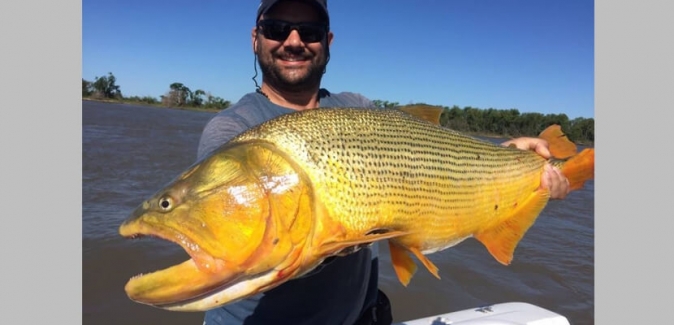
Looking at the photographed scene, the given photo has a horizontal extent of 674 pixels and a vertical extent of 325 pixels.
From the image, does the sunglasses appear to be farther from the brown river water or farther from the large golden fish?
the brown river water

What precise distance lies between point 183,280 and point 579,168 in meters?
2.74

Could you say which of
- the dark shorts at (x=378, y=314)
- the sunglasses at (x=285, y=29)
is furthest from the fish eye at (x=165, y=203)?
the dark shorts at (x=378, y=314)

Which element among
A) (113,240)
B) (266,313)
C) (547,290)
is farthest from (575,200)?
(266,313)

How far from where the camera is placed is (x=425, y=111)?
105 inches

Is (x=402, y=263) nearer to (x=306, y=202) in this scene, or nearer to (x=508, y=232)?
(x=306, y=202)

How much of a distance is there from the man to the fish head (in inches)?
25.5

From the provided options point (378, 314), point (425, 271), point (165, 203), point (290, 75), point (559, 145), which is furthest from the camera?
point (425, 271)

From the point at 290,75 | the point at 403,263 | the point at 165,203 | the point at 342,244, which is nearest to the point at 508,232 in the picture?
the point at 403,263

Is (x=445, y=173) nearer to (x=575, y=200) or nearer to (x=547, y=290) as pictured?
(x=547, y=290)

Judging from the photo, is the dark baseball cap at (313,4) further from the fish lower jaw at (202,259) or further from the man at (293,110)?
the fish lower jaw at (202,259)

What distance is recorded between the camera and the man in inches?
105

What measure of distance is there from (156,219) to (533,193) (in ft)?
8.02

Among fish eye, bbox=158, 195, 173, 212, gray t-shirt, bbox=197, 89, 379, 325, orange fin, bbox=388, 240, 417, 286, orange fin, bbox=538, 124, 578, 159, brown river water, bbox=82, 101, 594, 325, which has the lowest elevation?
brown river water, bbox=82, 101, 594, 325

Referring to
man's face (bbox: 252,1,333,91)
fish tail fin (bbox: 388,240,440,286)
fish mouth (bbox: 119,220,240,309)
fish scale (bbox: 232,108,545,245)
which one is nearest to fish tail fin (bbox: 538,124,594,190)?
fish scale (bbox: 232,108,545,245)
